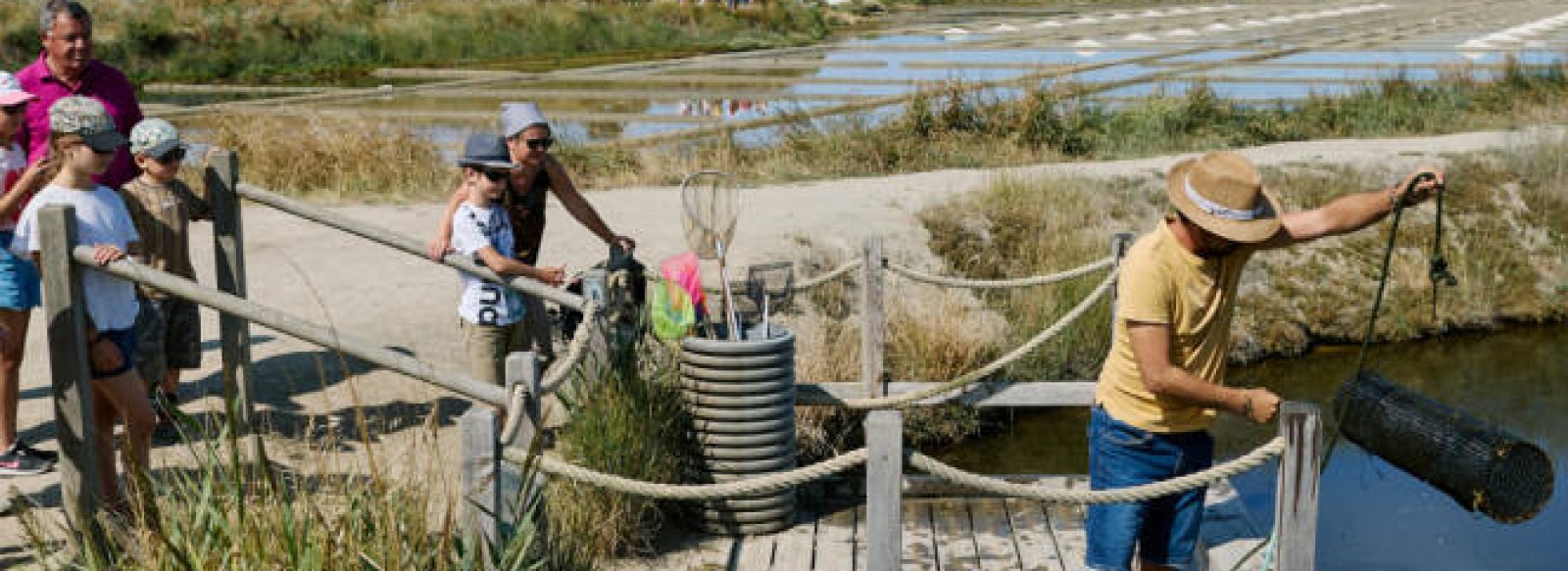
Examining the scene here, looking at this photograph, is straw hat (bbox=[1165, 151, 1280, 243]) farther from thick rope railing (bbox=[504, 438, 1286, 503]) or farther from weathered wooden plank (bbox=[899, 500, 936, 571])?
weathered wooden plank (bbox=[899, 500, 936, 571])

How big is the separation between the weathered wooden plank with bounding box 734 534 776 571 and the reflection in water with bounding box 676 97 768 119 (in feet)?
45.0

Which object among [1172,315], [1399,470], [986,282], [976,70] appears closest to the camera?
[1172,315]

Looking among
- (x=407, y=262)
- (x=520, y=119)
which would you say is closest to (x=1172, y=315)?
(x=520, y=119)

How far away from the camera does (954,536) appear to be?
261 inches

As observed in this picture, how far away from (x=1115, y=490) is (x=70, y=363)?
3.12m

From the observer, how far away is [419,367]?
466 centimetres

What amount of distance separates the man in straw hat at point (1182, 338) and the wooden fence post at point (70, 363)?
9.97 ft

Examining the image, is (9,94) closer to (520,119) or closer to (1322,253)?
(520,119)

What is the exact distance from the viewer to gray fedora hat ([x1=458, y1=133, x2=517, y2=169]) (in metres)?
6.13

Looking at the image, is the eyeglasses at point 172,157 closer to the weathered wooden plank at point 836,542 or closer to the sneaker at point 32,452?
the sneaker at point 32,452

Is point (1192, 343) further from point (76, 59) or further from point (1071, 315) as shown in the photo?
point (76, 59)

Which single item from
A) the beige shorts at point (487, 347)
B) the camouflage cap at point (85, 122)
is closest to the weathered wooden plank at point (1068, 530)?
the beige shorts at point (487, 347)

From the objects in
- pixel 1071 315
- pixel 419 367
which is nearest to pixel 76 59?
pixel 419 367

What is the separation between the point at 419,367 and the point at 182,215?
2395mm
